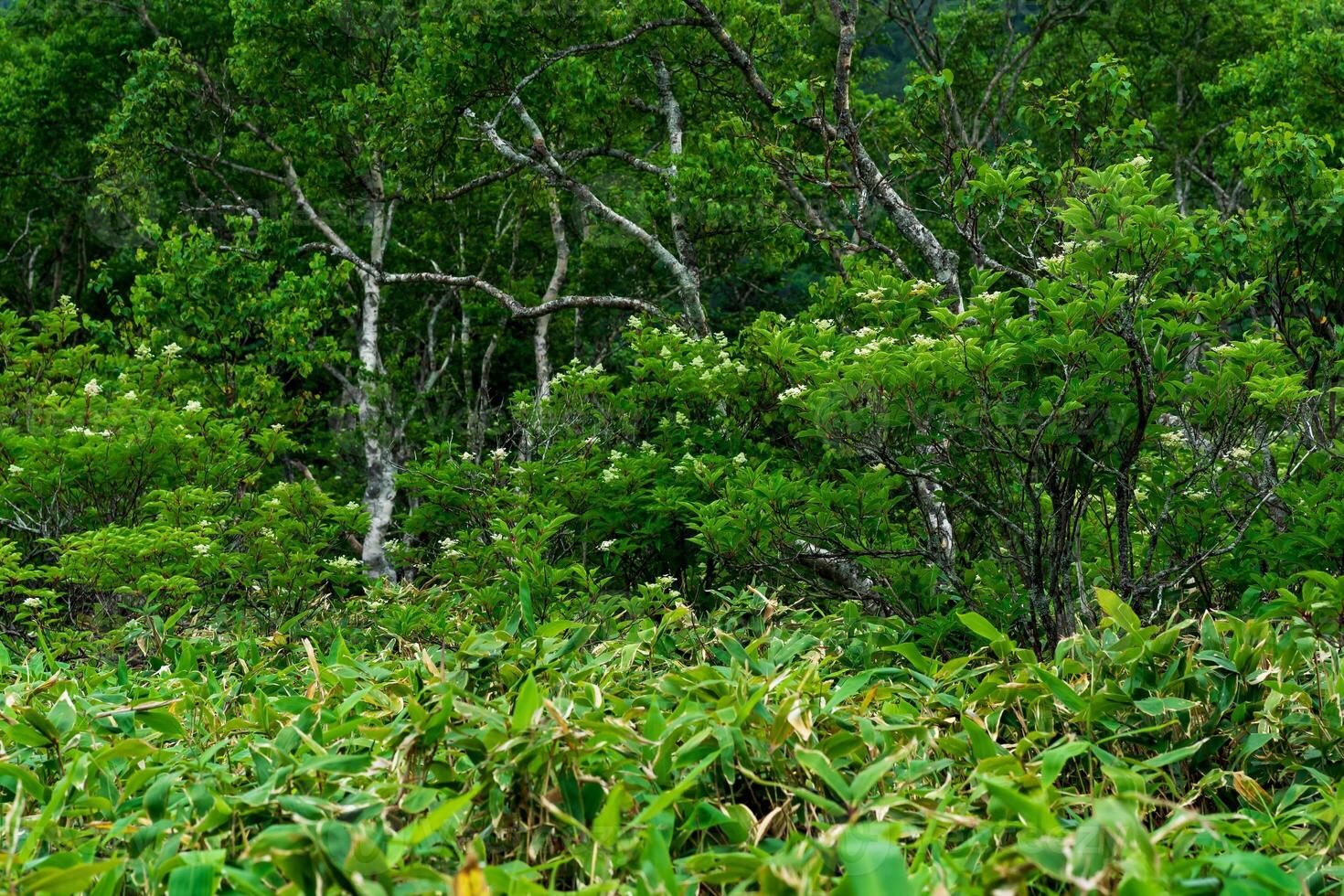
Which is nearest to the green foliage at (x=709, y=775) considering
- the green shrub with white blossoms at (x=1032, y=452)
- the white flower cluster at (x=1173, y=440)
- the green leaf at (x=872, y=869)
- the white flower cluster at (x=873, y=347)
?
the green leaf at (x=872, y=869)

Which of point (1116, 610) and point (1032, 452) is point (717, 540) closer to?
point (1032, 452)

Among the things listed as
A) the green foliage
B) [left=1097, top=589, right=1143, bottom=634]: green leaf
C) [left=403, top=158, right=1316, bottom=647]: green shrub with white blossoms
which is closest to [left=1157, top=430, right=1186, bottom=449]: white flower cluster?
[left=403, top=158, right=1316, bottom=647]: green shrub with white blossoms

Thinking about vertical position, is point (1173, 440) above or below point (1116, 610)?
below

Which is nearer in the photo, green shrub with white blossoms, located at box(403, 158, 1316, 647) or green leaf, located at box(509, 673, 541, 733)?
green leaf, located at box(509, 673, 541, 733)

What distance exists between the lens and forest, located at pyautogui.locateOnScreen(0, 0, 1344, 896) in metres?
1.44

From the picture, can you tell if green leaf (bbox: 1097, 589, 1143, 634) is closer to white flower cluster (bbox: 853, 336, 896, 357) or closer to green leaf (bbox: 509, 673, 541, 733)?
green leaf (bbox: 509, 673, 541, 733)

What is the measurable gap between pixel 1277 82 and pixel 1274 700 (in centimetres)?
1665

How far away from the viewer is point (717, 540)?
474 centimetres

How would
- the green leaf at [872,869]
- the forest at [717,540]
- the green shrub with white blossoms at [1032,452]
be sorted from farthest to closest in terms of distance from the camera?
1. the green shrub with white blossoms at [1032,452]
2. the forest at [717,540]
3. the green leaf at [872,869]

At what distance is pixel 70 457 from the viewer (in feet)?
20.0

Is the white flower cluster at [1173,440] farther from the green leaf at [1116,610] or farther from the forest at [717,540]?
the green leaf at [1116,610]

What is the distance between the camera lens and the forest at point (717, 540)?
1438 mm

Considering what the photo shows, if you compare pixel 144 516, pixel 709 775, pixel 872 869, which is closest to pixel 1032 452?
pixel 709 775

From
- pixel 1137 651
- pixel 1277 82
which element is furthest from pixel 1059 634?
pixel 1277 82
